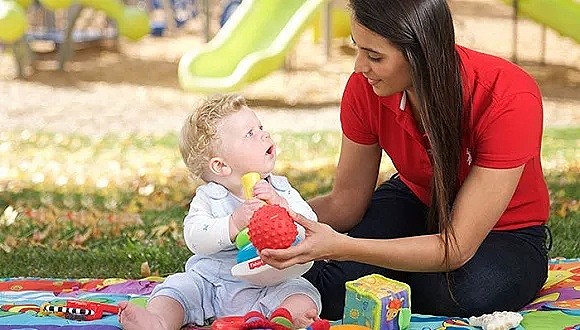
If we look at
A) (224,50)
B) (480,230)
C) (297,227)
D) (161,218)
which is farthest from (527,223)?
(224,50)

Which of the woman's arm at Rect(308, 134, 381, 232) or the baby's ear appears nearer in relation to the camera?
the baby's ear

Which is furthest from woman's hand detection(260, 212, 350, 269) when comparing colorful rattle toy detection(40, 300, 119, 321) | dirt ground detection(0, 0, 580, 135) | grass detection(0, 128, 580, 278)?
dirt ground detection(0, 0, 580, 135)

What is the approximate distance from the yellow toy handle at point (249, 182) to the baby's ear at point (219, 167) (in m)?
0.10

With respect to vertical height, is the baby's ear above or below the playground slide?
above

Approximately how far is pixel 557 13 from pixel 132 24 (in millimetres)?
3723

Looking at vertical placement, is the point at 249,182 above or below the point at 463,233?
above

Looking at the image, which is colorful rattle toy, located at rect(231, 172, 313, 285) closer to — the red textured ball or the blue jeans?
the red textured ball

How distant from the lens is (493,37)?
11344 millimetres

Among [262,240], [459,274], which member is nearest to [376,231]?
[459,274]

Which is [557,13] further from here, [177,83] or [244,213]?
[244,213]

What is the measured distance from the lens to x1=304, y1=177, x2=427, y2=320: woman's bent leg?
3123mm

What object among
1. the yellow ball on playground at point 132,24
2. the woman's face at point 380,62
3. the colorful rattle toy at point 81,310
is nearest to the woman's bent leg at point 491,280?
the woman's face at point 380,62

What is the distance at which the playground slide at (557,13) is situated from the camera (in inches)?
359

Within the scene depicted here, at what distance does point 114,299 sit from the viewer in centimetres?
319
